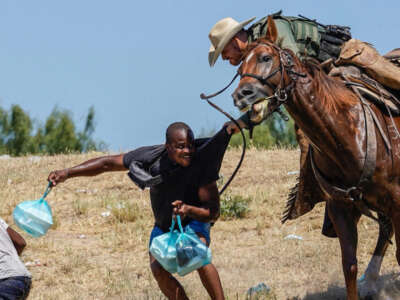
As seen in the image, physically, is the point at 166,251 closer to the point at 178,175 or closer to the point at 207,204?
the point at 207,204

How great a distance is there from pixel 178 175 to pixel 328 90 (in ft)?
4.36

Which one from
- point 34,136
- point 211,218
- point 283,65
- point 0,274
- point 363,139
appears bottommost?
point 34,136

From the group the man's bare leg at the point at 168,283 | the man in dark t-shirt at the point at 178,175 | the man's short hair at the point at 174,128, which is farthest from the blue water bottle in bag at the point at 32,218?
the man's short hair at the point at 174,128

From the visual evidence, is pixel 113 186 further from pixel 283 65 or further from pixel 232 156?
pixel 283 65

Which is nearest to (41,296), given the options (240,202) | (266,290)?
(266,290)

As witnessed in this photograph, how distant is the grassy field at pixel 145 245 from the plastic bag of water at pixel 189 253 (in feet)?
6.17

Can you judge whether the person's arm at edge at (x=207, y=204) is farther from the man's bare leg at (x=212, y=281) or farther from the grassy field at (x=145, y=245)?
the grassy field at (x=145, y=245)

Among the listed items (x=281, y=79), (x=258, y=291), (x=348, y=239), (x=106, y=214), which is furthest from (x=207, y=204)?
(x=106, y=214)

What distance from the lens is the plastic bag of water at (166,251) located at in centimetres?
529

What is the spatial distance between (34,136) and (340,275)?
2152cm

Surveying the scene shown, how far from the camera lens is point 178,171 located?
5.75 metres

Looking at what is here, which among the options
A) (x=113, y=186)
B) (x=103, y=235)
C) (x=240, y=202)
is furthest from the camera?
(x=113, y=186)

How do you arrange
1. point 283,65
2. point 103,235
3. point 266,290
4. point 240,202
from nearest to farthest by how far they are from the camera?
point 283,65 < point 266,290 < point 103,235 < point 240,202

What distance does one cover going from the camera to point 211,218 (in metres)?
5.65
